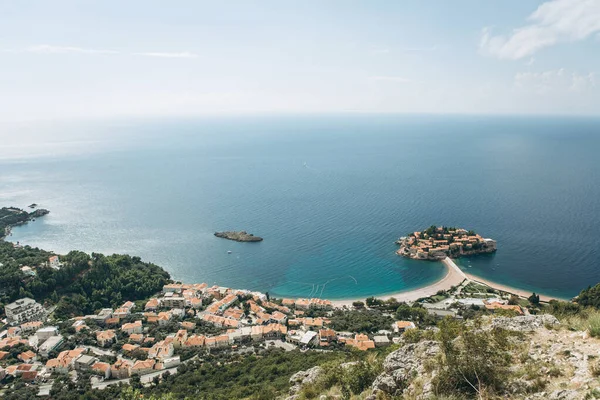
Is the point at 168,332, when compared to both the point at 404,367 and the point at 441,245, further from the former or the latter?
the point at 441,245

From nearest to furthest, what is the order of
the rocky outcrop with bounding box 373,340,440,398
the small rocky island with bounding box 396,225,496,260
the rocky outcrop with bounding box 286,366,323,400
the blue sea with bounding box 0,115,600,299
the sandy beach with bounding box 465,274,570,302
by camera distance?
the rocky outcrop with bounding box 373,340,440,398 → the rocky outcrop with bounding box 286,366,323,400 → the sandy beach with bounding box 465,274,570,302 → the blue sea with bounding box 0,115,600,299 → the small rocky island with bounding box 396,225,496,260

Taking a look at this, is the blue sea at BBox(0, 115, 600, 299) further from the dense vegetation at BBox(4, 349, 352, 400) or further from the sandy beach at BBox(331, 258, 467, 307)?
the dense vegetation at BBox(4, 349, 352, 400)

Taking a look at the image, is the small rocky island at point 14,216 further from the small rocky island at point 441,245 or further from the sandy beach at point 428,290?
the small rocky island at point 441,245

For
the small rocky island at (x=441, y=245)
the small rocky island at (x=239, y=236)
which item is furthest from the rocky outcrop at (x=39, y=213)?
the small rocky island at (x=441, y=245)

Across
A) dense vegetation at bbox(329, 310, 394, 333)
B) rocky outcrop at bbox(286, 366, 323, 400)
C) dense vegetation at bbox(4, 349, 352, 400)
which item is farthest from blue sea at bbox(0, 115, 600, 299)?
rocky outcrop at bbox(286, 366, 323, 400)

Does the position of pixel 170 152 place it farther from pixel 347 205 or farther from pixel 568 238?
pixel 568 238

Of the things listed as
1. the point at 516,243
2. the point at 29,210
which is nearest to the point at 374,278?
the point at 516,243

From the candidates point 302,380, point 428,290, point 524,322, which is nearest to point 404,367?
point 524,322
